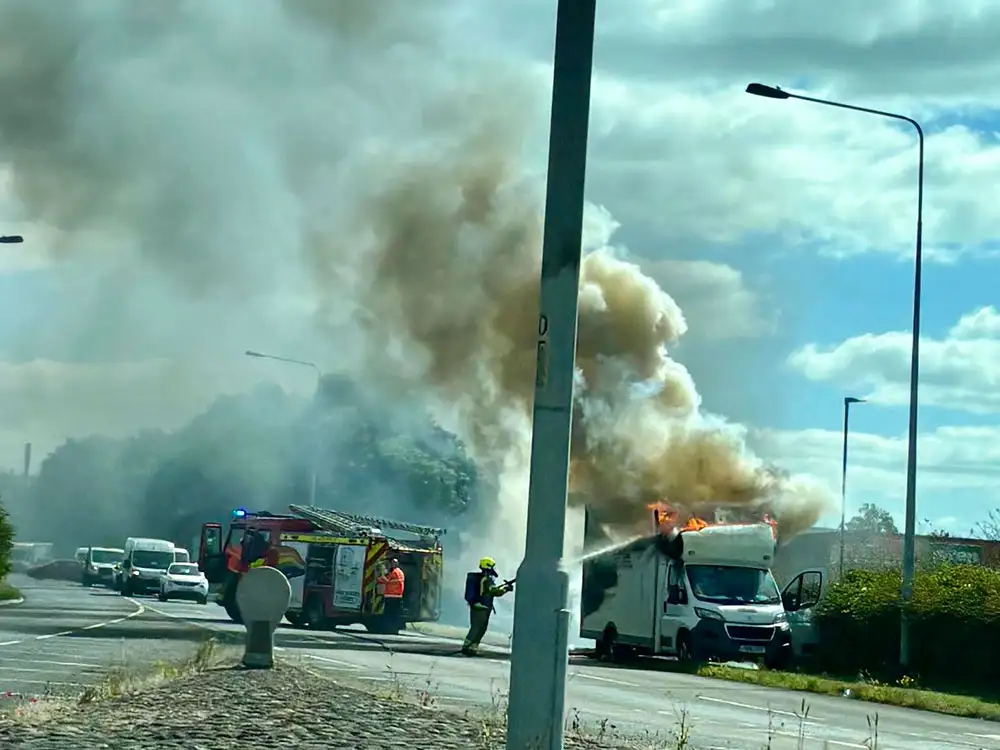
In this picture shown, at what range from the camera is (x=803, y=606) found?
97.1 feet

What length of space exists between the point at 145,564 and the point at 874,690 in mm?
42968

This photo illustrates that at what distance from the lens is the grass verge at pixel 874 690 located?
72.4 ft

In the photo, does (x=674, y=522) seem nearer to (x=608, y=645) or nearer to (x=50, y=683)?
(x=608, y=645)

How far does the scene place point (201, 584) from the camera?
5800 cm

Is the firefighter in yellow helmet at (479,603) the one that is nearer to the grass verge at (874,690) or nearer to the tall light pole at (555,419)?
the grass verge at (874,690)

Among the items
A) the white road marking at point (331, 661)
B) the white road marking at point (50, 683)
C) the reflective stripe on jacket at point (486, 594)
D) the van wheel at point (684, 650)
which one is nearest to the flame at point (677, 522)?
the van wheel at point (684, 650)

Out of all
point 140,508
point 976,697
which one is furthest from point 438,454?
point 976,697

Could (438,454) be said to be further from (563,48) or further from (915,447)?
(563,48)

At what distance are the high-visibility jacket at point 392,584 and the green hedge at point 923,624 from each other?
41.1 ft

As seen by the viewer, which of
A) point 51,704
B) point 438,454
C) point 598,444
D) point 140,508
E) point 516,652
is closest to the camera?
point 516,652

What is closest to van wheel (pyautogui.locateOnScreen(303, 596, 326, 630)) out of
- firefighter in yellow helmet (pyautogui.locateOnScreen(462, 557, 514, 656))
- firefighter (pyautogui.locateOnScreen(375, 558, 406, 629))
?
firefighter (pyautogui.locateOnScreen(375, 558, 406, 629))

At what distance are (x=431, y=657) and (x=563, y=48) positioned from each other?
66.3 feet

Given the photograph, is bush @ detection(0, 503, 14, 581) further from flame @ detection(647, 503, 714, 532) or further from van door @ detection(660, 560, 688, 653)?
van door @ detection(660, 560, 688, 653)

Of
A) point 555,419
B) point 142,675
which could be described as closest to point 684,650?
point 142,675
